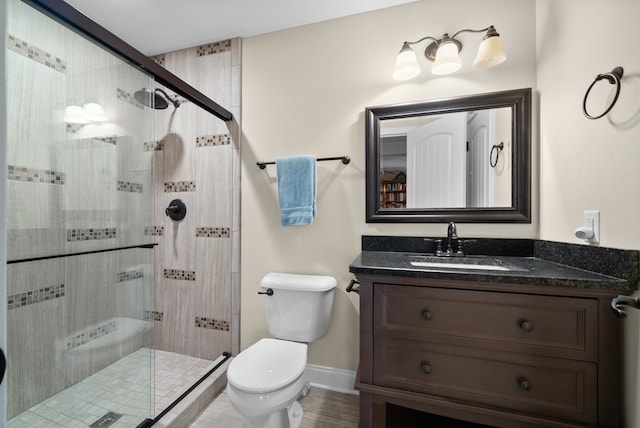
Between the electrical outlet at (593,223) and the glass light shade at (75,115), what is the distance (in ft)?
8.05

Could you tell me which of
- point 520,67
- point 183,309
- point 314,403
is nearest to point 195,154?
point 183,309

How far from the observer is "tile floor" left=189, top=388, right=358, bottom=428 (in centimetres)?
140

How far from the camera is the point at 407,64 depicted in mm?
1454

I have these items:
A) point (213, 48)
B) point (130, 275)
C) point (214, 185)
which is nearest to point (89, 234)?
point (130, 275)

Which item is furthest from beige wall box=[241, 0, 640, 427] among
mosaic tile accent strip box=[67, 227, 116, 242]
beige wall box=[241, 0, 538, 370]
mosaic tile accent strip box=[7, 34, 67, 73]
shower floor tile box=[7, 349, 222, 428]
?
mosaic tile accent strip box=[7, 34, 67, 73]

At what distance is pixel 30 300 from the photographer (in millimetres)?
1368

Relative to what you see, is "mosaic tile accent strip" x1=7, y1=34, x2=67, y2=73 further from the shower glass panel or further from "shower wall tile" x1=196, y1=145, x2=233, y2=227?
"shower wall tile" x1=196, y1=145, x2=233, y2=227

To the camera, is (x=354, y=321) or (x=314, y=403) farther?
(x=354, y=321)

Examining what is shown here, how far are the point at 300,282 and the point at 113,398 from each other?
1168 mm

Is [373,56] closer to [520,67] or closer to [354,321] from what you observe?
[520,67]

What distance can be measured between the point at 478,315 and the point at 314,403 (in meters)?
1.14

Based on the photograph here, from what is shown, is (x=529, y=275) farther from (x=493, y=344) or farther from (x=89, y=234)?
(x=89, y=234)

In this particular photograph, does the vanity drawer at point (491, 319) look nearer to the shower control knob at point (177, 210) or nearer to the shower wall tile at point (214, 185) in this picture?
the shower wall tile at point (214, 185)

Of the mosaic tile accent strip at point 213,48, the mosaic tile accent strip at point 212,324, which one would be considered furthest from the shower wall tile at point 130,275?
the mosaic tile accent strip at point 213,48
